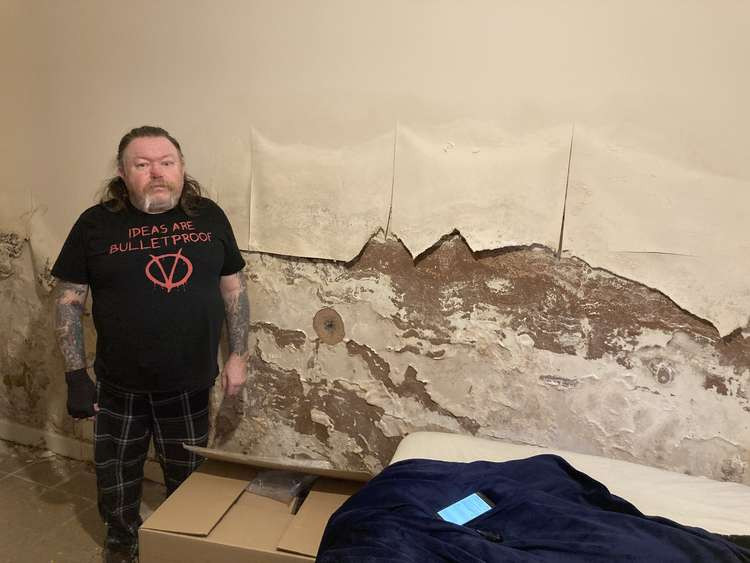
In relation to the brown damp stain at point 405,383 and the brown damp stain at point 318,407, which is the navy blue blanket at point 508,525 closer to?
the brown damp stain at point 405,383

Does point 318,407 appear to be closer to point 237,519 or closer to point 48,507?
point 237,519

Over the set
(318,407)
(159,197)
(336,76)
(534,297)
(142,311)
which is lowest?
(318,407)

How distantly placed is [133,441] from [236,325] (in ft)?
1.60

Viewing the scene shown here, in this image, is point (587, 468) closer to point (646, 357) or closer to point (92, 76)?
point (646, 357)

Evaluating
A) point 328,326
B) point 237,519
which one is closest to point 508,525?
point 237,519

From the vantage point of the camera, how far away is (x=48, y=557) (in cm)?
183

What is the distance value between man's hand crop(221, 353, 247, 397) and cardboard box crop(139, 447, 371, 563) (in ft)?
0.84

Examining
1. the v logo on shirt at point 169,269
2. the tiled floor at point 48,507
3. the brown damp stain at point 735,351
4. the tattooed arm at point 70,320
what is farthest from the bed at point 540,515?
the tiled floor at point 48,507

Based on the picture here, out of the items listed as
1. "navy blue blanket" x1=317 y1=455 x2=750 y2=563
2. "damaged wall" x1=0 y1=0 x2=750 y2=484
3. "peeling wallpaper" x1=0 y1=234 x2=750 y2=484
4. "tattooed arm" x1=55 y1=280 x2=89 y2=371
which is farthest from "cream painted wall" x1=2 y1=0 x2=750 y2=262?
"navy blue blanket" x1=317 y1=455 x2=750 y2=563

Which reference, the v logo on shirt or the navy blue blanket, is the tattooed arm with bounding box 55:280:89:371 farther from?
the navy blue blanket

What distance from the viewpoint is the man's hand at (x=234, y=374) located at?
1878mm

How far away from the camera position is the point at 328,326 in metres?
1.89

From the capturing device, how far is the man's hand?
1.88m

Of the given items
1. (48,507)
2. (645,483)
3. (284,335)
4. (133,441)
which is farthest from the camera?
(48,507)
